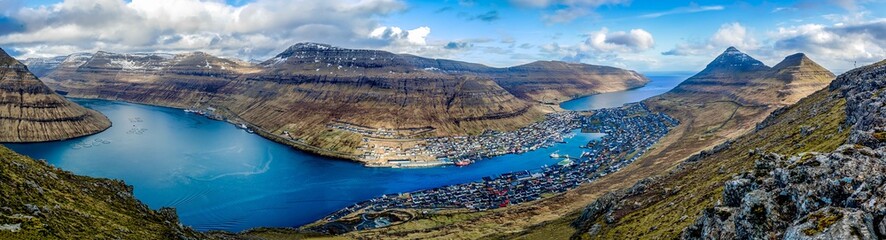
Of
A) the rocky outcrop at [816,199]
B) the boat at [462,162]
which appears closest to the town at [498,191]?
the boat at [462,162]

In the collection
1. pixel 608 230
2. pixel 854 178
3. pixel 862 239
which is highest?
pixel 854 178

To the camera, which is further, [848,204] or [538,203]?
[538,203]

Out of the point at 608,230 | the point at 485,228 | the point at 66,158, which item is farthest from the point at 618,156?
the point at 66,158

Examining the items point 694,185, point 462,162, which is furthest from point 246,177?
point 694,185

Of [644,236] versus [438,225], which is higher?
[644,236]

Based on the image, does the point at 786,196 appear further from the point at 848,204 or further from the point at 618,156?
the point at 618,156

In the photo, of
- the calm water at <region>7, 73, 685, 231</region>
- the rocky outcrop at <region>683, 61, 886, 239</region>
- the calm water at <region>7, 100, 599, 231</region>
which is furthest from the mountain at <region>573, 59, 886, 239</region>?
the calm water at <region>7, 100, 599, 231</region>
